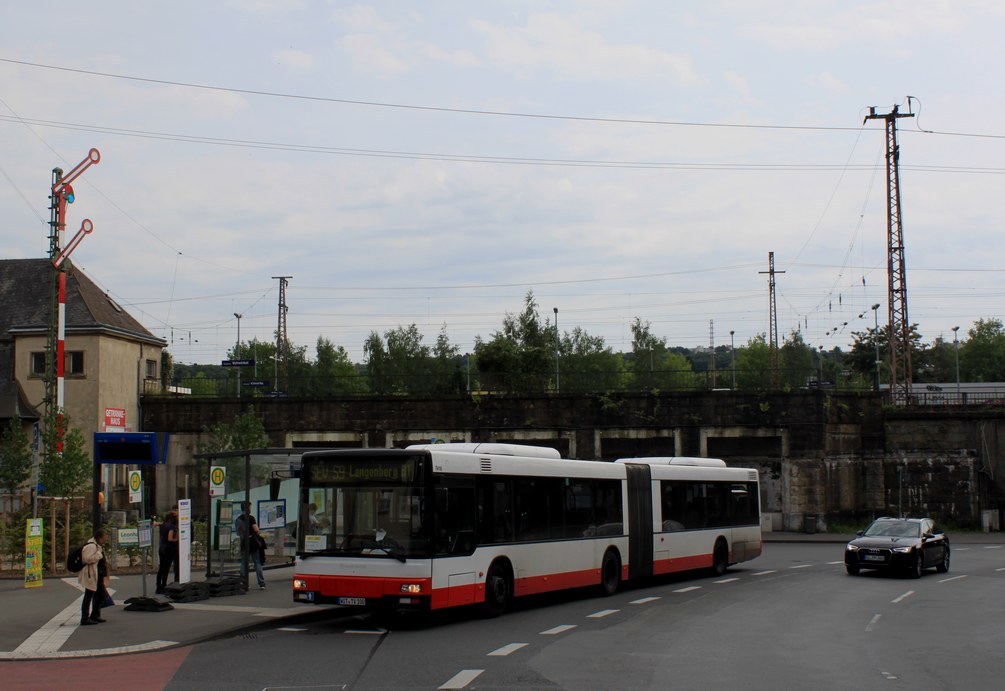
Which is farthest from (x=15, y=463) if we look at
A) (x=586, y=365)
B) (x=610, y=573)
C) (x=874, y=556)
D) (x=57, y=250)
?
(x=586, y=365)

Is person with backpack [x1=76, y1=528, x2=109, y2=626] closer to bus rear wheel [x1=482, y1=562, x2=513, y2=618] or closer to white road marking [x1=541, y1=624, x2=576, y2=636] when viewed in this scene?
bus rear wheel [x1=482, y1=562, x2=513, y2=618]

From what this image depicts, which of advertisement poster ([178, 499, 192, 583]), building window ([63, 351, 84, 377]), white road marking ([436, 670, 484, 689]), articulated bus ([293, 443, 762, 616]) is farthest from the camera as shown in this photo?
building window ([63, 351, 84, 377])

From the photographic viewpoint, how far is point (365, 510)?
15914 millimetres

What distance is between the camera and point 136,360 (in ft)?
159

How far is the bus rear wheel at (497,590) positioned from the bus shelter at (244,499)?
513 cm

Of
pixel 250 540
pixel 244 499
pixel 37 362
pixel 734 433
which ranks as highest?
pixel 37 362

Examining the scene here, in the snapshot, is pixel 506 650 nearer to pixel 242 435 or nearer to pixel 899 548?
pixel 899 548

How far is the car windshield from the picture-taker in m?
26.5

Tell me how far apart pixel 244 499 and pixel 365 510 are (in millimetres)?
5920

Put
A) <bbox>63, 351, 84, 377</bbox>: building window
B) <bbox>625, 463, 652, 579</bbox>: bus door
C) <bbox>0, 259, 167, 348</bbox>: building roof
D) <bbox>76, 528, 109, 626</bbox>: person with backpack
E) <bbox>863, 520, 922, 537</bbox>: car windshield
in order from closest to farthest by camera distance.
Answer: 1. <bbox>76, 528, 109, 626</bbox>: person with backpack
2. <bbox>625, 463, 652, 579</bbox>: bus door
3. <bbox>863, 520, 922, 537</bbox>: car windshield
4. <bbox>63, 351, 84, 377</bbox>: building window
5. <bbox>0, 259, 167, 348</bbox>: building roof

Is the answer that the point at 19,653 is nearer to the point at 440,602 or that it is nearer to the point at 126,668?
the point at 126,668

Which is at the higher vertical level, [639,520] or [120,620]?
[639,520]

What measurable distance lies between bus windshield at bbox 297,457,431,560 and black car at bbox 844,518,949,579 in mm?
14736

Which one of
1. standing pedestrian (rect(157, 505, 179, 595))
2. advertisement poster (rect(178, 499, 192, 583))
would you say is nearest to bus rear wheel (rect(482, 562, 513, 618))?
advertisement poster (rect(178, 499, 192, 583))
